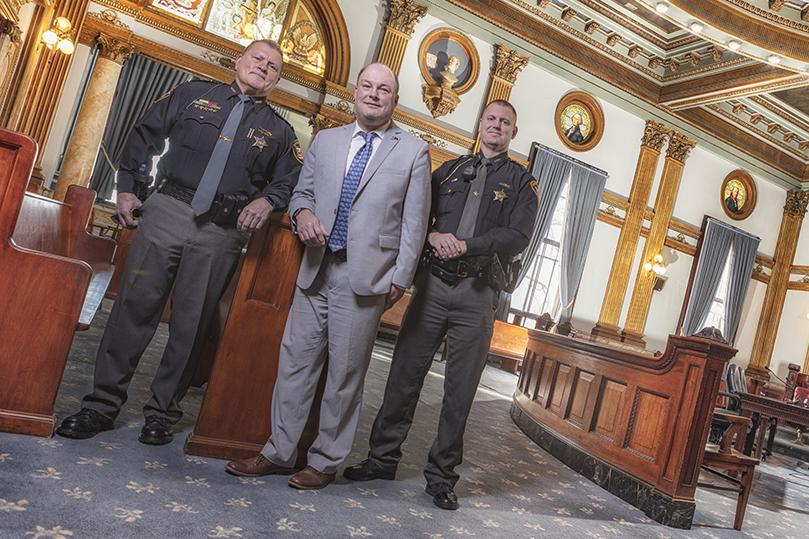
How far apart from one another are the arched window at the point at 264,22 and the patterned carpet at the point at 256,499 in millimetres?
5763

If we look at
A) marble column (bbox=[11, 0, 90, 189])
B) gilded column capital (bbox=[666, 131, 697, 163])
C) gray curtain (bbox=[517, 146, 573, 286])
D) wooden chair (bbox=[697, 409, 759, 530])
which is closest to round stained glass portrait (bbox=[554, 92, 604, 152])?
gray curtain (bbox=[517, 146, 573, 286])

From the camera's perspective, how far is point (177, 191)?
7.42 feet

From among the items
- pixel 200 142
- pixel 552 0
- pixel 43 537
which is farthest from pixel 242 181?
pixel 552 0

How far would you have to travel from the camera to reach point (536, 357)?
204 inches

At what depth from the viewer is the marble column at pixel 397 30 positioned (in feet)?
28.3

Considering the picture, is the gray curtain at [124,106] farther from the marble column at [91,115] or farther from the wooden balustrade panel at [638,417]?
the wooden balustrade panel at [638,417]

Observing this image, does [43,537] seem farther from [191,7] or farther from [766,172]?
[766,172]

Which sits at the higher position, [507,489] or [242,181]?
[242,181]

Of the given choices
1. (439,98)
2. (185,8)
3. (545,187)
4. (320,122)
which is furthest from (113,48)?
(545,187)

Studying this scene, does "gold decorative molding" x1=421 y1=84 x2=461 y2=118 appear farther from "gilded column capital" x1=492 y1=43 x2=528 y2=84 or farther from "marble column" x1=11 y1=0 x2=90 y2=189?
"marble column" x1=11 y1=0 x2=90 y2=189

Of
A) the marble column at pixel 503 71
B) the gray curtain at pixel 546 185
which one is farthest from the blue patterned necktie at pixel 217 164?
the gray curtain at pixel 546 185

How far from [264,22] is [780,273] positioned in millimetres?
10807

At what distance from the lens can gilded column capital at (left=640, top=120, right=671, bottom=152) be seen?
35.3 ft

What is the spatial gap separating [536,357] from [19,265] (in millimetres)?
4043
